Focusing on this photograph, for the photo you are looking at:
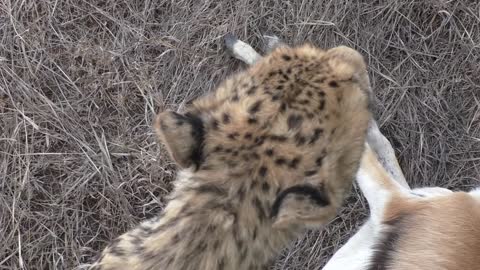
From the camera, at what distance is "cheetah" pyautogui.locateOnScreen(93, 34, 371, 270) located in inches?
112

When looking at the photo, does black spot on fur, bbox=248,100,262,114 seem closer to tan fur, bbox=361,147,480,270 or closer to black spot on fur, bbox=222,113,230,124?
black spot on fur, bbox=222,113,230,124

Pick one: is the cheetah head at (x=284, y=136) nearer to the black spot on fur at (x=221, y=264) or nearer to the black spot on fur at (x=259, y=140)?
the black spot on fur at (x=259, y=140)

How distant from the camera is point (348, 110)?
3008mm

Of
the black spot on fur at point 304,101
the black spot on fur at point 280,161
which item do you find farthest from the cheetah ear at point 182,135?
the black spot on fur at point 304,101

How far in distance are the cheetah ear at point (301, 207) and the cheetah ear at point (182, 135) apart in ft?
1.50

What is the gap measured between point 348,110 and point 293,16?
2013 mm

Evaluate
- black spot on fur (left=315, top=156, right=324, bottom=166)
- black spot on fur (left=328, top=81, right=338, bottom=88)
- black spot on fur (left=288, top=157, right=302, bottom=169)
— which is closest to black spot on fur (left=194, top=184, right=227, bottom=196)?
black spot on fur (left=288, top=157, right=302, bottom=169)

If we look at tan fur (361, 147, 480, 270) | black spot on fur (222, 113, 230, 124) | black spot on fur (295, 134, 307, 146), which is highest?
black spot on fur (222, 113, 230, 124)

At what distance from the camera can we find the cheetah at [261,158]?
2.85 meters

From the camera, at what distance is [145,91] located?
483 centimetres

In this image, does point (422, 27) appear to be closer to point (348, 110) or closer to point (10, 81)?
point (348, 110)

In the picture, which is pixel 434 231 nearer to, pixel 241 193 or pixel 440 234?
pixel 440 234

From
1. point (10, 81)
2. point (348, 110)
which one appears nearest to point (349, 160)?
point (348, 110)

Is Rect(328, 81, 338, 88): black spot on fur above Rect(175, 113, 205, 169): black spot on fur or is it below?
above
